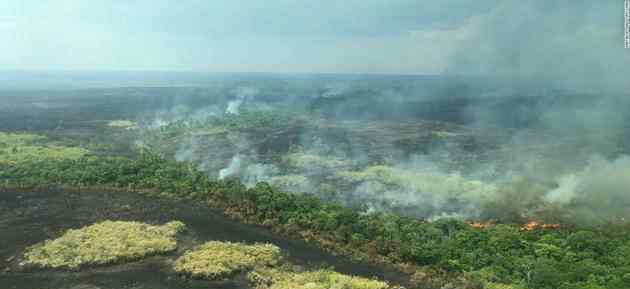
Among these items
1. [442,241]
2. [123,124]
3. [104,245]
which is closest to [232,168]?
[104,245]

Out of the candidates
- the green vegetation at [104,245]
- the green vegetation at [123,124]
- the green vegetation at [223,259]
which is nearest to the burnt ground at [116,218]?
the green vegetation at [104,245]

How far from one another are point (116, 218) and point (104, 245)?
10.7 m

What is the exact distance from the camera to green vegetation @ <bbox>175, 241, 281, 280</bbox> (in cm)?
5072

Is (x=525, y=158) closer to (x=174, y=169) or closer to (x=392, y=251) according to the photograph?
(x=392, y=251)

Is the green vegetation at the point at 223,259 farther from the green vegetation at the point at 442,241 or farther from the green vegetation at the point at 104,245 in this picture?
the green vegetation at the point at 442,241

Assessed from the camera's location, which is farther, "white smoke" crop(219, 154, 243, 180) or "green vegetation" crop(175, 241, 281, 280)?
"white smoke" crop(219, 154, 243, 180)

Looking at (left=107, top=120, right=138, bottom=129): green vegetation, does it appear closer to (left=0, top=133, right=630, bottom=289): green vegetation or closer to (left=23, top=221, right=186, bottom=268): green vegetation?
(left=0, top=133, right=630, bottom=289): green vegetation

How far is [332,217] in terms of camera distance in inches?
2408

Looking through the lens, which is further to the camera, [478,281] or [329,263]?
[329,263]

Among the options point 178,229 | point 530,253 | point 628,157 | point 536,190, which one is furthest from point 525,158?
point 178,229

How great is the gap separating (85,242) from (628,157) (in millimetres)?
99084

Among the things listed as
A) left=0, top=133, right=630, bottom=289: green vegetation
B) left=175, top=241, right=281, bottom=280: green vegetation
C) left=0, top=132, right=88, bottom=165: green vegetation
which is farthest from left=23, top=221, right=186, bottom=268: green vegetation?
left=0, top=132, right=88, bottom=165: green vegetation

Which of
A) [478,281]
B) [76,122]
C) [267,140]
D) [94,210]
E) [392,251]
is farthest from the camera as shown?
[76,122]

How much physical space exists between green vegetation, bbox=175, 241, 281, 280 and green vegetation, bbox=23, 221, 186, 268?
404 cm
